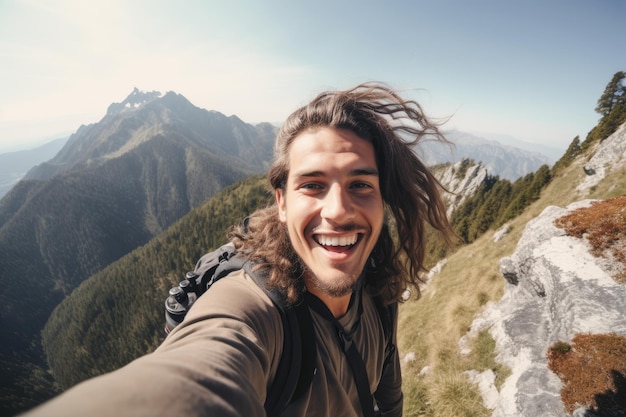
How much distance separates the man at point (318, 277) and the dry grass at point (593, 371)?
8.70ft

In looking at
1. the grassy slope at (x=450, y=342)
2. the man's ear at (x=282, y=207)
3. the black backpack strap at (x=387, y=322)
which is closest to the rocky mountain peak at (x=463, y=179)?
the grassy slope at (x=450, y=342)

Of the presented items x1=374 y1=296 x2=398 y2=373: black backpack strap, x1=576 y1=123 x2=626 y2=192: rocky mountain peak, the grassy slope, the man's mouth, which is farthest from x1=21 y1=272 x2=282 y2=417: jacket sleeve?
x1=576 y1=123 x2=626 y2=192: rocky mountain peak

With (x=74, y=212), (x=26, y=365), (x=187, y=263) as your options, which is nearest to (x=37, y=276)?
(x=74, y=212)

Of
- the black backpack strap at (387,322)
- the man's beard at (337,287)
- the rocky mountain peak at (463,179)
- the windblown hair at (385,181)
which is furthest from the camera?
the rocky mountain peak at (463,179)

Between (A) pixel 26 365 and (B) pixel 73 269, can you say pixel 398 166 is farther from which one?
(B) pixel 73 269

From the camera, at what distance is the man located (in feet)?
4.17

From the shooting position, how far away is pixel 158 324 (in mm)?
81312

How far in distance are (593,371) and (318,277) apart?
463 centimetres

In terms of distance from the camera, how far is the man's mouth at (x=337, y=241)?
274cm

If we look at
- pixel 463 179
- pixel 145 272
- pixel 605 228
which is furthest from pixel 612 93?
pixel 145 272

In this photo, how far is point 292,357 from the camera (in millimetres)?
2203

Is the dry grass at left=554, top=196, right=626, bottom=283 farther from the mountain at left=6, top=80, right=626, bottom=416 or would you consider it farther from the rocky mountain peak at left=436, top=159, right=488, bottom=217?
the rocky mountain peak at left=436, top=159, right=488, bottom=217

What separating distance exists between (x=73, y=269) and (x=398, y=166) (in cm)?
20579

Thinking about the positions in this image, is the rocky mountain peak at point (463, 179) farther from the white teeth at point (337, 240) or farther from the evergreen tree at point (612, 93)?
the white teeth at point (337, 240)
